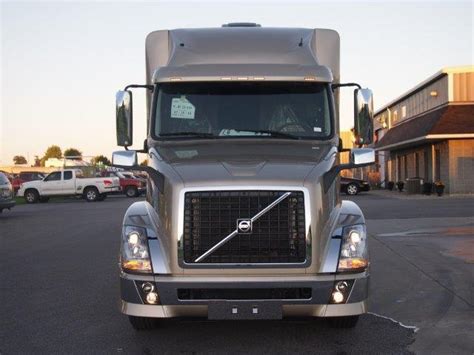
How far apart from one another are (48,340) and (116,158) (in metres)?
1.97

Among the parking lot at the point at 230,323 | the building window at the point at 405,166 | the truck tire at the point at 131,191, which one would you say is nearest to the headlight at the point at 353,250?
the parking lot at the point at 230,323

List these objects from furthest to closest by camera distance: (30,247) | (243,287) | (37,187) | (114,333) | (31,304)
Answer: (37,187) < (30,247) < (31,304) < (114,333) < (243,287)

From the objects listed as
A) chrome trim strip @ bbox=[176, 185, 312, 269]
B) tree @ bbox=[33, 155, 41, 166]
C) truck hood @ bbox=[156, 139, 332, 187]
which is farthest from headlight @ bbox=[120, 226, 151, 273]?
tree @ bbox=[33, 155, 41, 166]

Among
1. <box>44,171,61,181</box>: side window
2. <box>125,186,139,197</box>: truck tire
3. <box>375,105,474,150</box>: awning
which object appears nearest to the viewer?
<box>375,105,474,150</box>: awning

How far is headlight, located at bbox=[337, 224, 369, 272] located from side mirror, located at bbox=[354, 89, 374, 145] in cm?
172

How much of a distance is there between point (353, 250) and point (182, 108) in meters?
2.51

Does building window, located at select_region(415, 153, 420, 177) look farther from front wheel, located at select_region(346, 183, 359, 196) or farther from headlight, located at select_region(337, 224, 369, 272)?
headlight, located at select_region(337, 224, 369, 272)

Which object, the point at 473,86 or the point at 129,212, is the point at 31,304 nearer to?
the point at 129,212

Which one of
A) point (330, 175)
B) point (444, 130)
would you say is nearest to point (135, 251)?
point (330, 175)

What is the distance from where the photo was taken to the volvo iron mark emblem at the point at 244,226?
5.45m

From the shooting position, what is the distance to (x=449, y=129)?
3080 cm

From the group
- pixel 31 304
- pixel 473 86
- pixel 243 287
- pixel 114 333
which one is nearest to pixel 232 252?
pixel 243 287

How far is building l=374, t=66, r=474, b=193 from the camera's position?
31.3m

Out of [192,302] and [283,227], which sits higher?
[283,227]
